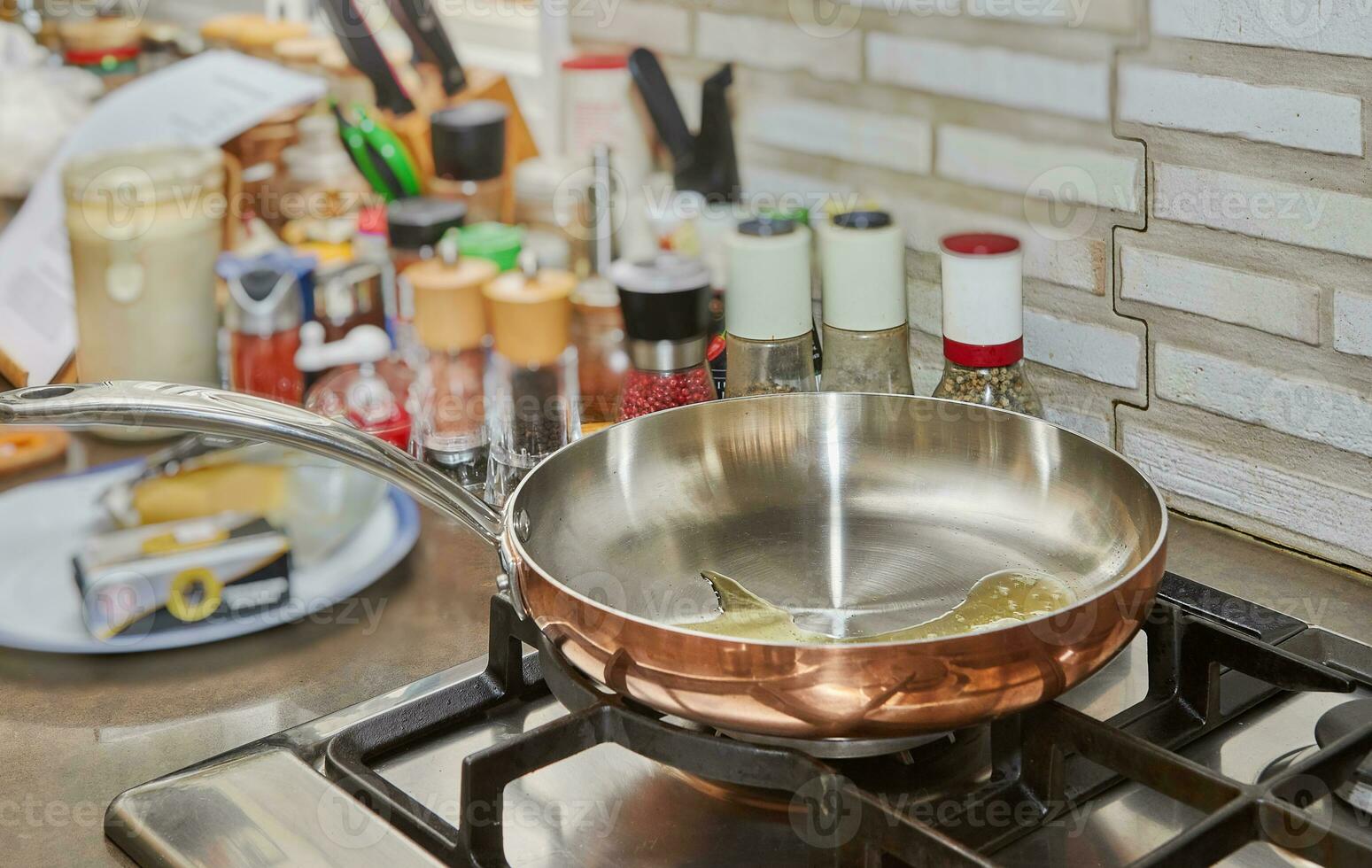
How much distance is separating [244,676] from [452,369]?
0.33 m

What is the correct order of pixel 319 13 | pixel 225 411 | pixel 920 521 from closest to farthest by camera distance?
pixel 225 411 < pixel 920 521 < pixel 319 13

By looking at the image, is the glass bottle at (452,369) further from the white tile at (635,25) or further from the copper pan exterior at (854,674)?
the copper pan exterior at (854,674)

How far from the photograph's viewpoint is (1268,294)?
810 mm

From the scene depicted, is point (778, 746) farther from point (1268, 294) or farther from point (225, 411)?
point (1268, 294)

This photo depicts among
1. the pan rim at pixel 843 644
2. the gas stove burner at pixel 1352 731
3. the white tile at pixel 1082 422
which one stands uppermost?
the pan rim at pixel 843 644

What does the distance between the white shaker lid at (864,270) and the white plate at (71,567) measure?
317 mm

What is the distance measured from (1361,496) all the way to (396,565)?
0.58 m

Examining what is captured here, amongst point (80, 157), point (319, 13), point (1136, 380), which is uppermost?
point (319, 13)

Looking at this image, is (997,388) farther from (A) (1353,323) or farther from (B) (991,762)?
(B) (991,762)

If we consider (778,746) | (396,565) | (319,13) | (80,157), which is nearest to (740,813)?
(778,746)

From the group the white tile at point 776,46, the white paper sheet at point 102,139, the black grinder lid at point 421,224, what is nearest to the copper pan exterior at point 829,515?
the white tile at point 776,46

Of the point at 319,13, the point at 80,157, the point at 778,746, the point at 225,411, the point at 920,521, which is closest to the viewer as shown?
the point at 778,746

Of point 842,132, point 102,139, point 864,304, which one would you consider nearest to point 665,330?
point 864,304

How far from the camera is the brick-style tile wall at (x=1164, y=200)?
2.54 feet
